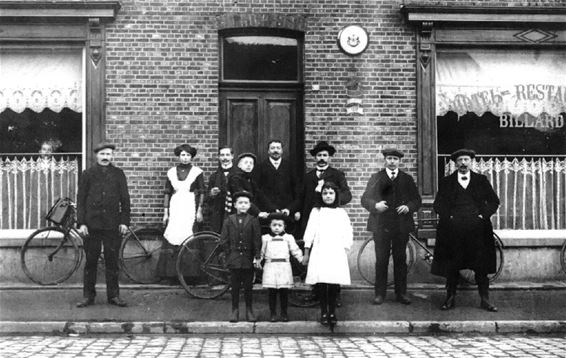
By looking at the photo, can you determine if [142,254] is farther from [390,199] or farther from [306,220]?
[390,199]

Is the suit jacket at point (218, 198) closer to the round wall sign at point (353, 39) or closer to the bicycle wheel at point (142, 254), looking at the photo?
the bicycle wheel at point (142, 254)

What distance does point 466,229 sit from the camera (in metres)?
9.11

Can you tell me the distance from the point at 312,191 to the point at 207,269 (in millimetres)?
1730

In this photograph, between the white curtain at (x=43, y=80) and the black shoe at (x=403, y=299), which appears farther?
the white curtain at (x=43, y=80)

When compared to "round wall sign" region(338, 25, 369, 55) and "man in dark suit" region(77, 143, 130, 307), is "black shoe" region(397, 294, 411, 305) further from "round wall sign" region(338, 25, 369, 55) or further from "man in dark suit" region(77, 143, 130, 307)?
"round wall sign" region(338, 25, 369, 55)

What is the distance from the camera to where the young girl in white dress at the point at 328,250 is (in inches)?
319

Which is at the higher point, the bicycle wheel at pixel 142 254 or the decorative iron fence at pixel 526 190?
the decorative iron fence at pixel 526 190

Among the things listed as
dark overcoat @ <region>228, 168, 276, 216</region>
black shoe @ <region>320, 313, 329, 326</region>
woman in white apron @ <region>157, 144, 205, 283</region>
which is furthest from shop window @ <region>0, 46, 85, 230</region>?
black shoe @ <region>320, 313, 329, 326</region>

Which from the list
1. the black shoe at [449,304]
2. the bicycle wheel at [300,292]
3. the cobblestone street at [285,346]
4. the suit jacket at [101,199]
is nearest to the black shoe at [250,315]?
the cobblestone street at [285,346]

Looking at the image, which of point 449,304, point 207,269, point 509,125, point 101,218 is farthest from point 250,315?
point 509,125

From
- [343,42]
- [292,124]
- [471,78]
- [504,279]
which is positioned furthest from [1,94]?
[504,279]

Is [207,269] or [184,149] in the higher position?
[184,149]

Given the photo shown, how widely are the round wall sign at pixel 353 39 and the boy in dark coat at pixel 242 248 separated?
147 inches

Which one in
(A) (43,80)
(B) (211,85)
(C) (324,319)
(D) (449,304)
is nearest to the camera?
(C) (324,319)
